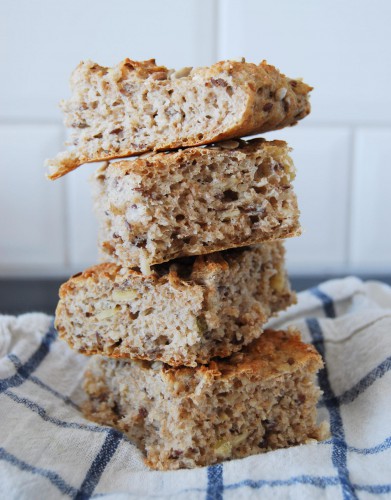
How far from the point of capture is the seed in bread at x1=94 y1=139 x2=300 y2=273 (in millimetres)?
1207

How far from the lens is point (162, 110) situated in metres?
1.28

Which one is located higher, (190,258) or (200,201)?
(200,201)

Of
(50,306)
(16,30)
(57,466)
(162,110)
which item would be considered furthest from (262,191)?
(16,30)

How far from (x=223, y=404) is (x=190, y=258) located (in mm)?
285

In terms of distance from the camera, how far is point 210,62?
94.7 inches

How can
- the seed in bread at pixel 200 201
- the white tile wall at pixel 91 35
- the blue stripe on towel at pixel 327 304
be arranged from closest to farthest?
1. the seed in bread at pixel 200 201
2. the blue stripe on towel at pixel 327 304
3. the white tile wall at pixel 91 35

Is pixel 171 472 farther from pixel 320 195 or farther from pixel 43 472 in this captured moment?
pixel 320 195

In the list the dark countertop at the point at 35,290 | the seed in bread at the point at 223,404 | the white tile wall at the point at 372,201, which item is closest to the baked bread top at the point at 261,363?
the seed in bread at the point at 223,404

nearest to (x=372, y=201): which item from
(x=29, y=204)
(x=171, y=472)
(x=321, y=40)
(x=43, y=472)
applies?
(x=321, y=40)

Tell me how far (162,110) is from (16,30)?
4.32 feet

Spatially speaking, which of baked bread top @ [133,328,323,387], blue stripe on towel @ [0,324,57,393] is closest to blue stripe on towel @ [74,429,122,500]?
baked bread top @ [133,328,323,387]

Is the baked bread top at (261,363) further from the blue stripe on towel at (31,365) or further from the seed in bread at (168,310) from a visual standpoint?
the blue stripe on towel at (31,365)

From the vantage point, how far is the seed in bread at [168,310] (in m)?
1.23

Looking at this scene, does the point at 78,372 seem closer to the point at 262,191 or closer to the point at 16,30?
the point at 262,191
